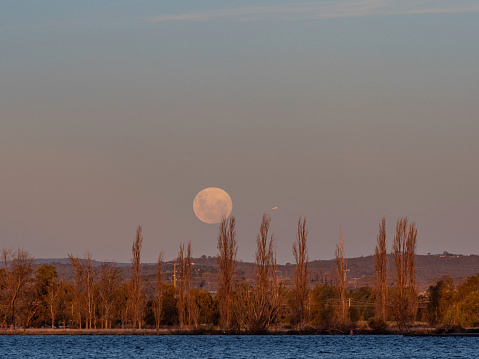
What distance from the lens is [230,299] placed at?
6925 centimetres

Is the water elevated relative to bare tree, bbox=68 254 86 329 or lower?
lower

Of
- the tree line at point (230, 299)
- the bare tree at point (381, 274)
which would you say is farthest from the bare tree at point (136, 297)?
the bare tree at point (381, 274)

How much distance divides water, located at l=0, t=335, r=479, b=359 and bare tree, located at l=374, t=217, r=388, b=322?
230 inches

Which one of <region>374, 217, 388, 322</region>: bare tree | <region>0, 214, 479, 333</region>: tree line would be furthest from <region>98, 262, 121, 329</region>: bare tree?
<region>374, 217, 388, 322</region>: bare tree

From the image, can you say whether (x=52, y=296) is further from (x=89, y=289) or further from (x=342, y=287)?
(x=342, y=287)

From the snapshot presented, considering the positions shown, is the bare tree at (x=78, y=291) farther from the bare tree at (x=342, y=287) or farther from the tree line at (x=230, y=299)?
the bare tree at (x=342, y=287)

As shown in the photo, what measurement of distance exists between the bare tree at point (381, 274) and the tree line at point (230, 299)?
0.33 feet

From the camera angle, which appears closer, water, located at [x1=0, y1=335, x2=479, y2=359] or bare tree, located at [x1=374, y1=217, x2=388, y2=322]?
water, located at [x1=0, y1=335, x2=479, y2=359]

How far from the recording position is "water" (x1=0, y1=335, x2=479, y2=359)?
164 feet

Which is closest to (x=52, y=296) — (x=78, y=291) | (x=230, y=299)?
(x=78, y=291)

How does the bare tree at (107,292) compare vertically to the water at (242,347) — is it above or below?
above

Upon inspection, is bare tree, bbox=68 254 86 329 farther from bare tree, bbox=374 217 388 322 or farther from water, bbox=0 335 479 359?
bare tree, bbox=374 217 388 322

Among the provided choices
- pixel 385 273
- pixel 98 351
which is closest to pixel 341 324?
pixel 385 273

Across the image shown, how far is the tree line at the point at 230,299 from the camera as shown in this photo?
221ft
